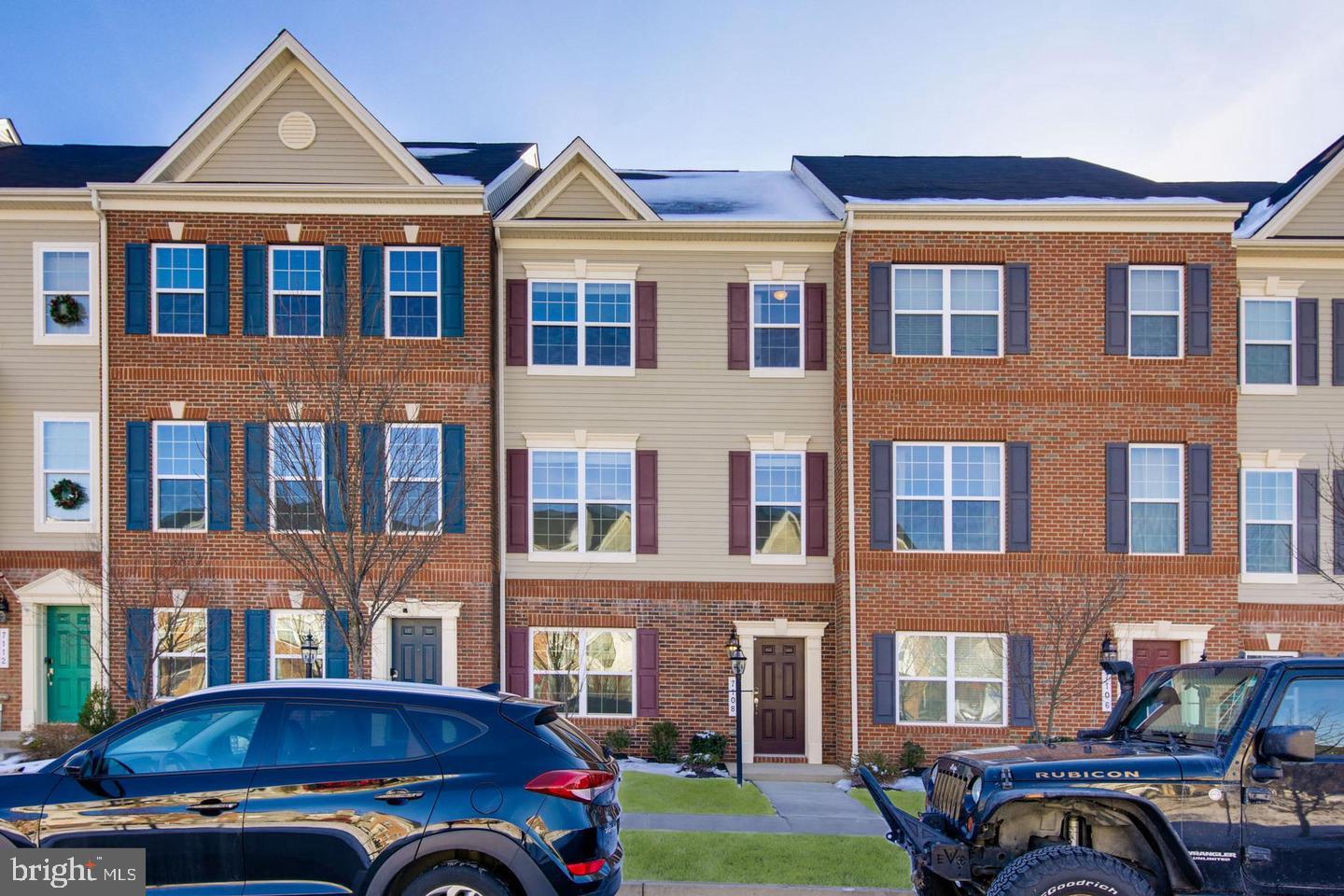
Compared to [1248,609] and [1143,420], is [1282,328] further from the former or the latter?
[1248,609]

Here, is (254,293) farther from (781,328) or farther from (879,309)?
(879,309)

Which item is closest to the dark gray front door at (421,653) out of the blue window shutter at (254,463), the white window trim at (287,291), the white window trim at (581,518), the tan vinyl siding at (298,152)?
the white window trim at (581,518)

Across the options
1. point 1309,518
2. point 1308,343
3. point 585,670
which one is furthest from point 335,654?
point 1308,343

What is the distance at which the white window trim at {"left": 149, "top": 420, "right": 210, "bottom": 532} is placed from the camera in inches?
679

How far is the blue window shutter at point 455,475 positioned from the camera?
17.1m

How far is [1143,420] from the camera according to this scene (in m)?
17.2

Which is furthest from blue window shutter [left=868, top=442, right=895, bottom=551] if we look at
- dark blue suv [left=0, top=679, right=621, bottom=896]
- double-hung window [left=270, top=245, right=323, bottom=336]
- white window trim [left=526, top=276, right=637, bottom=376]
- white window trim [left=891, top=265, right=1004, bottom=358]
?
dark blue suv [left=0, top=679, right=621, bottom=896]

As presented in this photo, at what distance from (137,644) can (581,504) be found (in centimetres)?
709

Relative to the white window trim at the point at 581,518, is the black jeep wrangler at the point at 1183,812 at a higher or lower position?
lower

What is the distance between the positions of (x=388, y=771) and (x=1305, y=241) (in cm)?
1718

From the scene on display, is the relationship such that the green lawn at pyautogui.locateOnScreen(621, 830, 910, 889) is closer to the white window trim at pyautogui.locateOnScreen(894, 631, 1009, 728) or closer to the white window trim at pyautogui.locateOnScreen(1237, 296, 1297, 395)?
the white window trim at pyautogui.locateOnScreen(894, 631, 1009, 728)

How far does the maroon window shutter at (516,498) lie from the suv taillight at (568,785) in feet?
37.5

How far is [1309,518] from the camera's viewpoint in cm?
1770

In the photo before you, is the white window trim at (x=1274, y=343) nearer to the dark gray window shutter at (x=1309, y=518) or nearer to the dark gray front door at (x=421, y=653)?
the dark gray window shutter at (x=1309, y=518)
